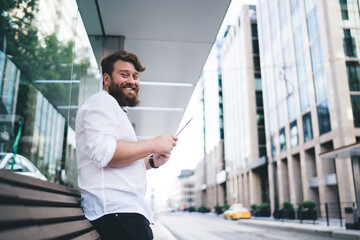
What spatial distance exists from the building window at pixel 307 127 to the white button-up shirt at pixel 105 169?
29.4 metres

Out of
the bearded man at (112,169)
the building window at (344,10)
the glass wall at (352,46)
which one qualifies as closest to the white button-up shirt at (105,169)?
the bearded man at (112,169)

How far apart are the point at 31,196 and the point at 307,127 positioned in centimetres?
3060

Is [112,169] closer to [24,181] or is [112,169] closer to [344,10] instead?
[24,181]

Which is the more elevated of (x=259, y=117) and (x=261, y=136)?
(x=259, y=117)

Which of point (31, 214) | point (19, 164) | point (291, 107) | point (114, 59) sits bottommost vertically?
point (31, 214)

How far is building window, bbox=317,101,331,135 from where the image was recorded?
25269 mm

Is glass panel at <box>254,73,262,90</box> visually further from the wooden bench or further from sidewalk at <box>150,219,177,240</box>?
the wooden bench

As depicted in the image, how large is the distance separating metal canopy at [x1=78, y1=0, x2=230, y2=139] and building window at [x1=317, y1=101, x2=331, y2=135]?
20215 millimetres

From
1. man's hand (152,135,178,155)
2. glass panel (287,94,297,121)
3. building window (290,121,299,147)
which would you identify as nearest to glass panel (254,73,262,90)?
glass panel (287,94,297,121)

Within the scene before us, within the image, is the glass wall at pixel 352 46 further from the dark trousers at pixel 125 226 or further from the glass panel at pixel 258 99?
the dark trousers at pixel 125 226

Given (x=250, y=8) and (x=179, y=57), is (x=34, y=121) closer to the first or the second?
(x=179, y=57)

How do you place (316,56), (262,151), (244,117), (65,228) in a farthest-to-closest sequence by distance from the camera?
(244,117) < (262,151) < (316,56) < (65,228)

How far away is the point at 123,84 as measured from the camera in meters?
1.62

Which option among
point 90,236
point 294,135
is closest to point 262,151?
point 294,135
